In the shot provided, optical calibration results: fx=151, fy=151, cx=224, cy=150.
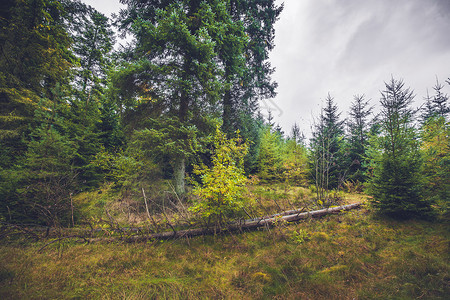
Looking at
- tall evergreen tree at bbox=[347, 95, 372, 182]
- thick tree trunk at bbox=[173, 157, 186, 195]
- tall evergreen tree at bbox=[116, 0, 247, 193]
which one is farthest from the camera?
tall evergreen tree at bbox=[347, 95, 372, 182]

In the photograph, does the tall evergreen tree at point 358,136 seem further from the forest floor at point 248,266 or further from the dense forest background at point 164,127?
the forest floor at point 248,266

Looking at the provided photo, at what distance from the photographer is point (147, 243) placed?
4.72 m

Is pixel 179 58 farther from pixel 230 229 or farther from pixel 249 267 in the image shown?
pixel 249 267

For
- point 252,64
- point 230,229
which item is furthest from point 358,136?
point 230,229

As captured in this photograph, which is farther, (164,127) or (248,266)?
(164,127)

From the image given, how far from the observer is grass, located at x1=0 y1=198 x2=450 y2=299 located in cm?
289

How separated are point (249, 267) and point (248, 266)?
3.1 inches

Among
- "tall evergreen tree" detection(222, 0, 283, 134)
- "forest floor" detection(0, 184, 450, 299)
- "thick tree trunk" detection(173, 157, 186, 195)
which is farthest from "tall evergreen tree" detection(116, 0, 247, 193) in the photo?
"forest floor" detection(0, 184, 450, 299)

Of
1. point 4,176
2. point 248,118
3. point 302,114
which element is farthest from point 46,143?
point 302,114

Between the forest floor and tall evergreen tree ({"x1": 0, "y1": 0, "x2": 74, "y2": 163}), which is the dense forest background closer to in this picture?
tall evergreen tree ({"x1": 0, "y1": 0, "x2": 74, "y2": 163})

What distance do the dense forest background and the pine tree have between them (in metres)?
0.04

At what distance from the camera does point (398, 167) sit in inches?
218

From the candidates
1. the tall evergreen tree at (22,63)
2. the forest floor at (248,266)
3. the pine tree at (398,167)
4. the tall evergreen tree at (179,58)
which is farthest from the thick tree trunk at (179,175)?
the pine tree at (398,167)

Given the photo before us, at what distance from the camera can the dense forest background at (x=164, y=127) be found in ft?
18.0
